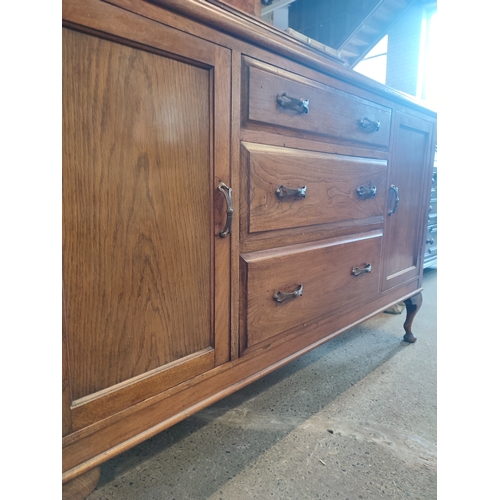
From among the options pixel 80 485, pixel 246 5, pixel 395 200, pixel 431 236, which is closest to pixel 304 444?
pixel 80 485

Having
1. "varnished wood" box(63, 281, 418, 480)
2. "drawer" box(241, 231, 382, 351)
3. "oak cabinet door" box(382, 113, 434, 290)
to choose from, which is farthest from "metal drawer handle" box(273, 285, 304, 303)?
"oak cabinet door" box(382, 113, 434, 290)

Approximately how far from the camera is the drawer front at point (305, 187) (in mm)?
714

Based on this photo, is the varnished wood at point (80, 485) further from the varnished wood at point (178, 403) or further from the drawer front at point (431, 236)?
the drawer front at point (431, 236)

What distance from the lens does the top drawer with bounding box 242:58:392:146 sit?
2.24ft

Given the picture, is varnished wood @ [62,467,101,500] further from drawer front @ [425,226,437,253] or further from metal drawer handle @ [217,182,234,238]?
drawer front @ [425,226,437,253]

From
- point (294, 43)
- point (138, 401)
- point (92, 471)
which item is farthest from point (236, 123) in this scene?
point (92, 471)

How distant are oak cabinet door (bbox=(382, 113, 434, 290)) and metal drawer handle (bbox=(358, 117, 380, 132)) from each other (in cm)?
15

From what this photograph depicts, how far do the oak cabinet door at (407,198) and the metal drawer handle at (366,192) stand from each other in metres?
0.12

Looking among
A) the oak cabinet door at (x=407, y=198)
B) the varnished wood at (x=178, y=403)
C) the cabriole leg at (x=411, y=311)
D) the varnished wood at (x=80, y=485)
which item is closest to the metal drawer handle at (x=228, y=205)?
the varnished wood at (x=178, y=403)

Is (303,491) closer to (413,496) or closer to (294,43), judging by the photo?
(413,496)

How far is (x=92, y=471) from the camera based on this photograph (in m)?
0.55

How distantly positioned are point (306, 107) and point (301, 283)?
397mm

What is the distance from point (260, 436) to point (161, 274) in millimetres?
580

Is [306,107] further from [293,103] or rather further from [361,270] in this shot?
[361,270]
